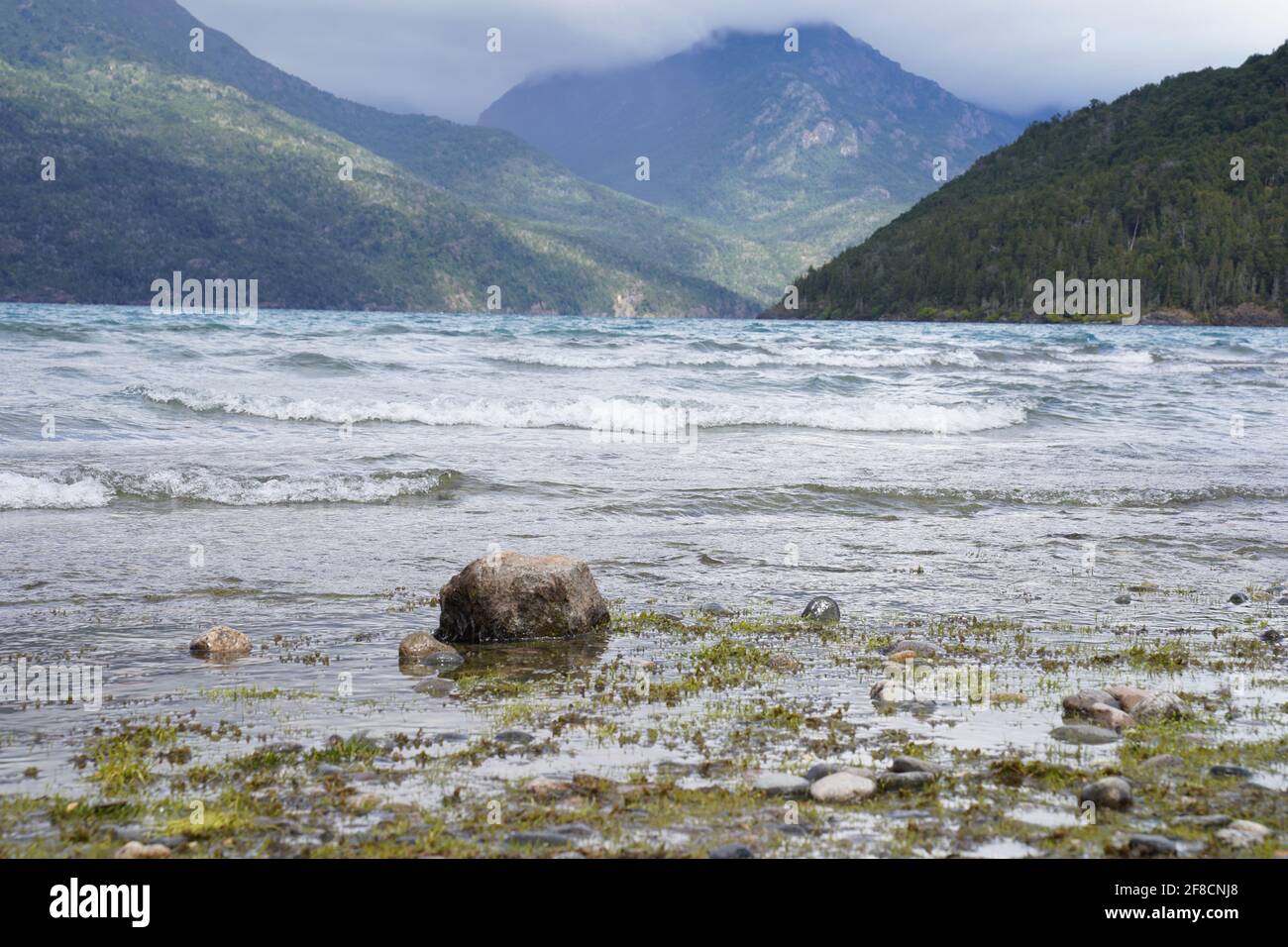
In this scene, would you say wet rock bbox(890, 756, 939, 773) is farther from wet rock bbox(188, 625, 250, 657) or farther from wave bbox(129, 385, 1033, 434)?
wave bbox(129, 385, 1033, 434)

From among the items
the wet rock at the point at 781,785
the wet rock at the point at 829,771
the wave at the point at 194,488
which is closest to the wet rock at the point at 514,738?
the wet rock at the point at 781,785

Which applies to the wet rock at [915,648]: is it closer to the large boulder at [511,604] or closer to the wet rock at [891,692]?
the wet rock at [891,692]

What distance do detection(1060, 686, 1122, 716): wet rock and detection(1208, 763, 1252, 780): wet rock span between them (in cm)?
110

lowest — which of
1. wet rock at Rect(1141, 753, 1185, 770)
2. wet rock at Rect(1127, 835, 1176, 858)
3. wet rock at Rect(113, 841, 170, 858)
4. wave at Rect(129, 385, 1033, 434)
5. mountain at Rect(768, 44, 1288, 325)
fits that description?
wet rock at Rect(1141, 753, 1185, 770)

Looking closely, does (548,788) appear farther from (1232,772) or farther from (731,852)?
(1232,772)

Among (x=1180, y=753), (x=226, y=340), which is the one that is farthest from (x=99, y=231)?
(x=1180, y=753)

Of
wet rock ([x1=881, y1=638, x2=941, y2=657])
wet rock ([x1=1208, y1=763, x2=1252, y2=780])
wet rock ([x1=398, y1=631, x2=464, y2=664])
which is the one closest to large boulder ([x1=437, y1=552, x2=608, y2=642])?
wet rock ([x1=398, y1=631, x2=464, y2=664])

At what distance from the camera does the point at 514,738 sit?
20.0ft

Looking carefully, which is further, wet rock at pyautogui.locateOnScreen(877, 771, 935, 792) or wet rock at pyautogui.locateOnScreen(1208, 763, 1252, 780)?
wet rock at pyautogui.locateOnScreen(1208, 763, 1252, 780)

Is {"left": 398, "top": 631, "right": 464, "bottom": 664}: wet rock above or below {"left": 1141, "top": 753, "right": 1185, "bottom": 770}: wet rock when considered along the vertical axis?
above

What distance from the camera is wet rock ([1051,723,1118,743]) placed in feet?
20.4

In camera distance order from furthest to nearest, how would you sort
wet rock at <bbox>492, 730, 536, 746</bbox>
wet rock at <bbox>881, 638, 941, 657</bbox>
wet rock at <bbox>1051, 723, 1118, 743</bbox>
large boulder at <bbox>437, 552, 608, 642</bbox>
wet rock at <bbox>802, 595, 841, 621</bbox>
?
1. wet rock at <bbox>802, 595, 841, 621</bbox>
2. large boulder at <bbox>437, 552, 608, 642</bbox>
3. wet rock at <bbox>881, 638, 941, 657</bbox>
4. wet rock at <bbox>1051, 723, 1118, 743</bbox>
5. wet rock at <bbox>492, 730, 536, 746</bbox>

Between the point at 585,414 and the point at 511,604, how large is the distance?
17.3 meters
